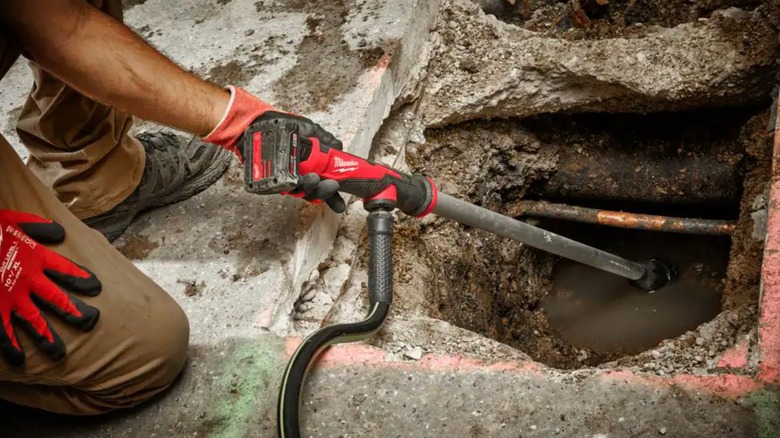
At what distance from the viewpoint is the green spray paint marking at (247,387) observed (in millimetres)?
1529

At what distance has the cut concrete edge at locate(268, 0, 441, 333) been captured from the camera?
1811 mm

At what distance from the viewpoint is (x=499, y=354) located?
1749mm

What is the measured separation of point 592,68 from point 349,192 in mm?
972

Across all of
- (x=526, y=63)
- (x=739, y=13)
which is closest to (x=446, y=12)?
(x=526, y=63)

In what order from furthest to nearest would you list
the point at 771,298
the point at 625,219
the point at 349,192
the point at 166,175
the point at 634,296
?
1. the point at 634,296
2. the point at 625,219
3. the point at 166,175
4. the point at 349,192
5. the point at 771,298

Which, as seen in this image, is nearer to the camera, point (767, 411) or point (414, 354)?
point (767, 411)

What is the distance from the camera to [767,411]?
4.35 feet

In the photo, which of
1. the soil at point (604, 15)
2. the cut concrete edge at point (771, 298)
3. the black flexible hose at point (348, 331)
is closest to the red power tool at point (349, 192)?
the black flexible hose at point (348, 331)

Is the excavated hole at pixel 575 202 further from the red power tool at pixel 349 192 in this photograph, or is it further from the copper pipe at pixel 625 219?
the red power tool at pixel 349 192

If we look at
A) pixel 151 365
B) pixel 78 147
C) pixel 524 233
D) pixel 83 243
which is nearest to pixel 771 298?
pixel 524 233

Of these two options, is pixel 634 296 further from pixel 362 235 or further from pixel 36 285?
pixel 36 285

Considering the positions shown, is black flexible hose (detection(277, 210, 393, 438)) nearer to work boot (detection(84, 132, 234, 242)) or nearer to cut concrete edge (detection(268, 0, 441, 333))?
cut concrete edge (detection(268, 0, 441, 333))

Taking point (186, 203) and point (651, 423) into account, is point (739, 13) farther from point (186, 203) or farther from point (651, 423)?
point (186, 203)

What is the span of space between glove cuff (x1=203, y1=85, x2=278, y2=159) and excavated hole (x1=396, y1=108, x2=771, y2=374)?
742 millimetres
